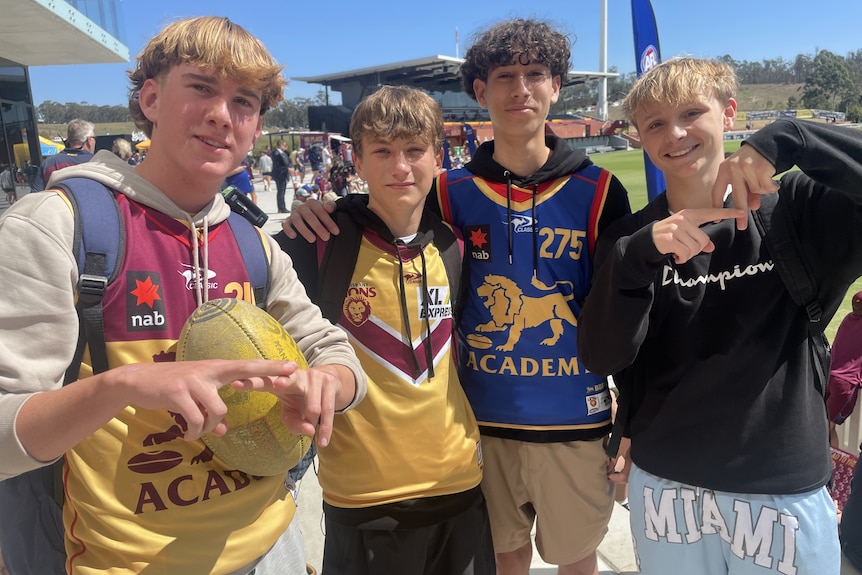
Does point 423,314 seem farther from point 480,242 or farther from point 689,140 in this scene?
point 689,140

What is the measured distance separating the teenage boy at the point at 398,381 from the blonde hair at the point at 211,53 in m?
0.72

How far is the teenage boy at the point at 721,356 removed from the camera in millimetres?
1697

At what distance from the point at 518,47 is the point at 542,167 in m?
0.52

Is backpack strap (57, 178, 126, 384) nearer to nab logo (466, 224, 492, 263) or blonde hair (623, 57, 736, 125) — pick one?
nab logo (466, 224, 492, 263)

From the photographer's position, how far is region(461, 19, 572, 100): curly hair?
95.7 inches

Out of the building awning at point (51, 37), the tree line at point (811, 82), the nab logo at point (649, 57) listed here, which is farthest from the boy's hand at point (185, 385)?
the tree line at point (811, 82)

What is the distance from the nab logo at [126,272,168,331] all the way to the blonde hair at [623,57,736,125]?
1.64m

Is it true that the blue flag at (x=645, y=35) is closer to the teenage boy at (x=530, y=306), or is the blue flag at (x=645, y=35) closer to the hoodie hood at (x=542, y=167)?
the teenage boy at (x=530, y=306)

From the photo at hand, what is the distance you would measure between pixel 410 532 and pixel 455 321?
2.70ft

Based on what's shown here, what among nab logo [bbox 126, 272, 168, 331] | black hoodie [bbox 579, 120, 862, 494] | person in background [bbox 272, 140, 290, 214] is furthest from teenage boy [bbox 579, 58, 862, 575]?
person in background [bbox 272, 140, 290, 214]

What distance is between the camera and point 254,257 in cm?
156

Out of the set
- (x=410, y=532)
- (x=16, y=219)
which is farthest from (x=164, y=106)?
(x=410, y=532)

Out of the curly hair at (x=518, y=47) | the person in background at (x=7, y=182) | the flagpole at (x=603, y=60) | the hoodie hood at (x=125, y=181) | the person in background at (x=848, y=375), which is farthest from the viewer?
the flagpole at (x=603, y=60)

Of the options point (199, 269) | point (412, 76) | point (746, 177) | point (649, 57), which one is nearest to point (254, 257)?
point (199, 269)
